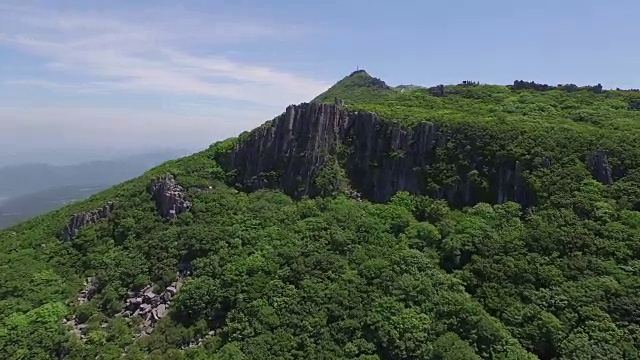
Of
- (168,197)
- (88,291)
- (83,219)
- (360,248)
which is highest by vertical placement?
(168,197)

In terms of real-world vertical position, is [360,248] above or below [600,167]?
below

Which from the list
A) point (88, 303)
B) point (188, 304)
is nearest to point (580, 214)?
point (188, 304)

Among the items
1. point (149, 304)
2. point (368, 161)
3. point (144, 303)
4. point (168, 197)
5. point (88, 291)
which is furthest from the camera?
point (368, 161)

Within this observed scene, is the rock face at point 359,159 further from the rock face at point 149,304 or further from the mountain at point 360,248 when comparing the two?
the rock face at point 149,304

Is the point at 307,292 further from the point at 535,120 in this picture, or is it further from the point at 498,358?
the point at 535,120

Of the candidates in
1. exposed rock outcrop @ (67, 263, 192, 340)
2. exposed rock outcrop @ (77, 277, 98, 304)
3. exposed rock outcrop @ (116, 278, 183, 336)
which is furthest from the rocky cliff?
exposed rock outcrop @ (77, 277, 98, 304)

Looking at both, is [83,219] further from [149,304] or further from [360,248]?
[360,248]

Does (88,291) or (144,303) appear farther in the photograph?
(88,291)

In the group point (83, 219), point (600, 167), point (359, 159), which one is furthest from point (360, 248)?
point (83, 219)
